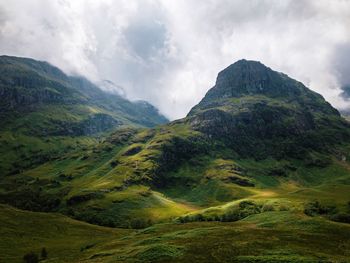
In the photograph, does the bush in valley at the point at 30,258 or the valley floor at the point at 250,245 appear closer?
the valley floor at the point at 250,245

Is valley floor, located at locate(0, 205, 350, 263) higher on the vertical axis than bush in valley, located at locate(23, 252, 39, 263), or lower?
higher

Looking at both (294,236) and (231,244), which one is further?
(294,236)

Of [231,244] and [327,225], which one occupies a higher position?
[327,225]

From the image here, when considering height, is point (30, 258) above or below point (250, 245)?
below

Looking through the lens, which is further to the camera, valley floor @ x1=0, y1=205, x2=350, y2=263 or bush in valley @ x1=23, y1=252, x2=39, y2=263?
bush in valley @ x1=23, y1=252, x2=39, y2=263

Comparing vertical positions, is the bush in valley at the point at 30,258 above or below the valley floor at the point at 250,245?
below

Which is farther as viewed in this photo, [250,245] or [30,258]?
[30,258]

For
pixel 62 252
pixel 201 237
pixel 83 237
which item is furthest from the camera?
pixel 83 237

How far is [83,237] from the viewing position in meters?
196

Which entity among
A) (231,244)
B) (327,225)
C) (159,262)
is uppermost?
(327,225)

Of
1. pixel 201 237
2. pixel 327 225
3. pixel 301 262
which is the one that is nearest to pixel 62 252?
pixel 201 237

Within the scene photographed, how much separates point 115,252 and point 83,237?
375ft

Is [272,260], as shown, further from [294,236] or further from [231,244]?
[294,236]

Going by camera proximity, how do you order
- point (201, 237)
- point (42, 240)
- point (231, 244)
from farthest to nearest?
point (42, 240) → point (201, 237) → point (231, 244)
